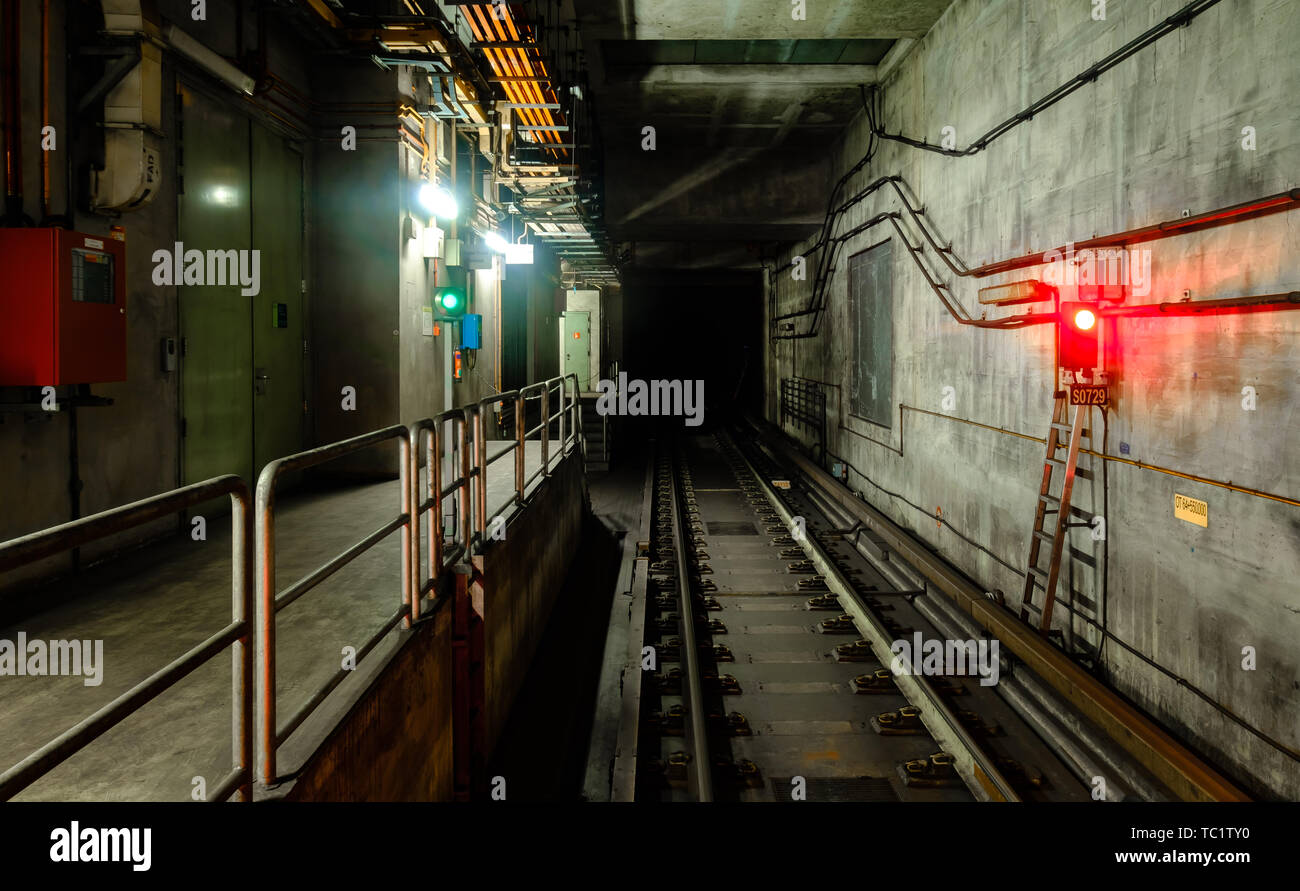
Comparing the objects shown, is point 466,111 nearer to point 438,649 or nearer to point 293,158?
point 293,158

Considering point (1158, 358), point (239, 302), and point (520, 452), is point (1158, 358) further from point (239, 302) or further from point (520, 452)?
point (239, 302)

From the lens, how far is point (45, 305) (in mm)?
4035

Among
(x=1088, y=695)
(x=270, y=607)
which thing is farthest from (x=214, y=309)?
(x=1088, y=695)

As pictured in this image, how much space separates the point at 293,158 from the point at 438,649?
5.89 metres

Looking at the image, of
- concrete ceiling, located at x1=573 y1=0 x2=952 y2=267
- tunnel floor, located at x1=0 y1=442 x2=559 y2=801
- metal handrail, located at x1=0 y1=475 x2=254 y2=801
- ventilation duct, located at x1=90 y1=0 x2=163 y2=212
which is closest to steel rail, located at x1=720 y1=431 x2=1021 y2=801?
tunnel floor, located at x1=0 y1=442 x2=559 y2=801

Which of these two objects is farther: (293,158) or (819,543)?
(819,543)

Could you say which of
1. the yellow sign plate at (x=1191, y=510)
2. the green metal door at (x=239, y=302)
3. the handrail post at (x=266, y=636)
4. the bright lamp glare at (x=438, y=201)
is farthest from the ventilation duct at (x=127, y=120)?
the yellow sign plate at (x=1191, y=510)

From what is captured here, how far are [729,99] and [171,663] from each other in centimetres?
1171

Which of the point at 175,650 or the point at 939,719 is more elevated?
the point at 175,650

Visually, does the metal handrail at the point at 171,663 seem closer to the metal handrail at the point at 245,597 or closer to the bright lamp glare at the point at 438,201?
the metal handrail at the point at 245,597

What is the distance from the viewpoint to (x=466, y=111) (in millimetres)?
8312

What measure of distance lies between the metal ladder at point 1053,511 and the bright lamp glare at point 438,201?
22.8ft

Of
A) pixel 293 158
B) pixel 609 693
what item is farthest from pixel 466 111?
pixel 609 693

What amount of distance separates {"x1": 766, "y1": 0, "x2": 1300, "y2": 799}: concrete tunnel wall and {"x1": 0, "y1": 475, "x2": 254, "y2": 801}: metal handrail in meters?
4.53
